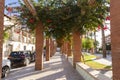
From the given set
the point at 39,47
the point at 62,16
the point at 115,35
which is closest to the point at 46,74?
the point at 39,47

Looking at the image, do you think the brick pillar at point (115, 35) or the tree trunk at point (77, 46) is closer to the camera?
the brick pillar at point (115, 35)

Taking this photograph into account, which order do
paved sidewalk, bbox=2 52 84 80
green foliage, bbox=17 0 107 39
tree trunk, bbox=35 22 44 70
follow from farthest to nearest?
tree trunk, bbox=35 22 44 70
green foliage, bbox=17 0 107 39
paved sidewalk, bbox=2 52 84 80

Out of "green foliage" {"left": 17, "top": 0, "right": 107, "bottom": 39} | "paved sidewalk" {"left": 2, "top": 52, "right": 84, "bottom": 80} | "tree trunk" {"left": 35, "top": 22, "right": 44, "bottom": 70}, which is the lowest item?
"paved sidewalk" {"left": 2, "top": 52, "right": 84, "bottom": 80}

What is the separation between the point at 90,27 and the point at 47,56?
10221 millimetres

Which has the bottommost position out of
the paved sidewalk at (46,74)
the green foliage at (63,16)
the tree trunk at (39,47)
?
the paved sidewalk at (46,74)

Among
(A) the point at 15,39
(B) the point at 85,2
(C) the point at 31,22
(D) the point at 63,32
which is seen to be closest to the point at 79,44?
(D) the point at 63,32

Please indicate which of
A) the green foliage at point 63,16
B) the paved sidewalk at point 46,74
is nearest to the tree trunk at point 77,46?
the green foliage at point 63,16

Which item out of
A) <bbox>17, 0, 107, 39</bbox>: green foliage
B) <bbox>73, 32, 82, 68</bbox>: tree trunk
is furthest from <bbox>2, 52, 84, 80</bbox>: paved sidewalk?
<bbox>17, 0, 107, 39</bbox>: green foliage

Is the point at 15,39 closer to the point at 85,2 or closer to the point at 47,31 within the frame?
the point at 47,31

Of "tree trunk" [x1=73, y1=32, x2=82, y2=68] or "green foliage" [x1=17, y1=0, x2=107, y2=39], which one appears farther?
"tree trunk" [x1=73, y1=32, x2=82, y2=68]

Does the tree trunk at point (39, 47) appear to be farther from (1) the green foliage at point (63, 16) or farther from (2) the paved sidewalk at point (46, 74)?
(2) the paved sidewalk at point (46, 74)

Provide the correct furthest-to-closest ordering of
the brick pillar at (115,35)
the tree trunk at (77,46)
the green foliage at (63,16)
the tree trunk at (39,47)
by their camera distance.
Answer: the tree trunk at (77,46) < the tree trunk at (39,47) < the green foliage at (63,16) < the brick pillar at (115,35)

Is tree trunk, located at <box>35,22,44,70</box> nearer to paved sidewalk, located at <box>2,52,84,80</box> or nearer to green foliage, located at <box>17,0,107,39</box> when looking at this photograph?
green foliage, located at <box>17,0,107,39</box>

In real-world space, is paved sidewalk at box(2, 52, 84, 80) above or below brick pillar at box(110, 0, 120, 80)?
below
